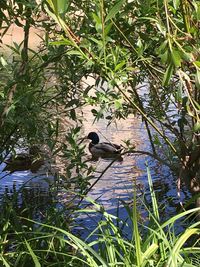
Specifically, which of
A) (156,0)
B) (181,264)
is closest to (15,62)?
(156,0)

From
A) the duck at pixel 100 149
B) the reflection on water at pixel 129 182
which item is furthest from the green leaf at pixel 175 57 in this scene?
the duck at pixel 100 149


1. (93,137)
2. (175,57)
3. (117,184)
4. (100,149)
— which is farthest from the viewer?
(93,137)

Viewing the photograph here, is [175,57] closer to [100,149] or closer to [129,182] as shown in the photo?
[129,182]

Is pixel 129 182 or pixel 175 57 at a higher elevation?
pixel 175 57

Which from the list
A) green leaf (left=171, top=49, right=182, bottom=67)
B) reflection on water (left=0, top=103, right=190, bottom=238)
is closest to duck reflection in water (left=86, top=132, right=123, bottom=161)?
reflection on water (left=0, top=103, right=190, bottom=238)

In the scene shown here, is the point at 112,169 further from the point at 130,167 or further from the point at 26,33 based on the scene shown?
the point at 26,33

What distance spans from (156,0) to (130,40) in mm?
527

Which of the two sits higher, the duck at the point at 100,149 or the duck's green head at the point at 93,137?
the duck's green head at the point at 93,137

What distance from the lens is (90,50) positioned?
6.24 ft

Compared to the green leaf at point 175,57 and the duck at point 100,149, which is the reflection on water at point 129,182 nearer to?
the duck at point 100,149

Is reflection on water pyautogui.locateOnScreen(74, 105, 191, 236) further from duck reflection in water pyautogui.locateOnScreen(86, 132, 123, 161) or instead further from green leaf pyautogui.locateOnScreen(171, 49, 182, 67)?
green leaf pyautogui.locateOnScreen(171, 49, 182, 67)

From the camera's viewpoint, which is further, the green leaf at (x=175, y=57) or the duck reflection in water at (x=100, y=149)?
the duck reflection in water at (x=100, y=149)

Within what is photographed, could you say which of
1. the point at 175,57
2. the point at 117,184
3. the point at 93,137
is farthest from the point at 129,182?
the point at 175,57

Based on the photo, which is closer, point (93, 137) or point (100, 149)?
point (100, 149)
